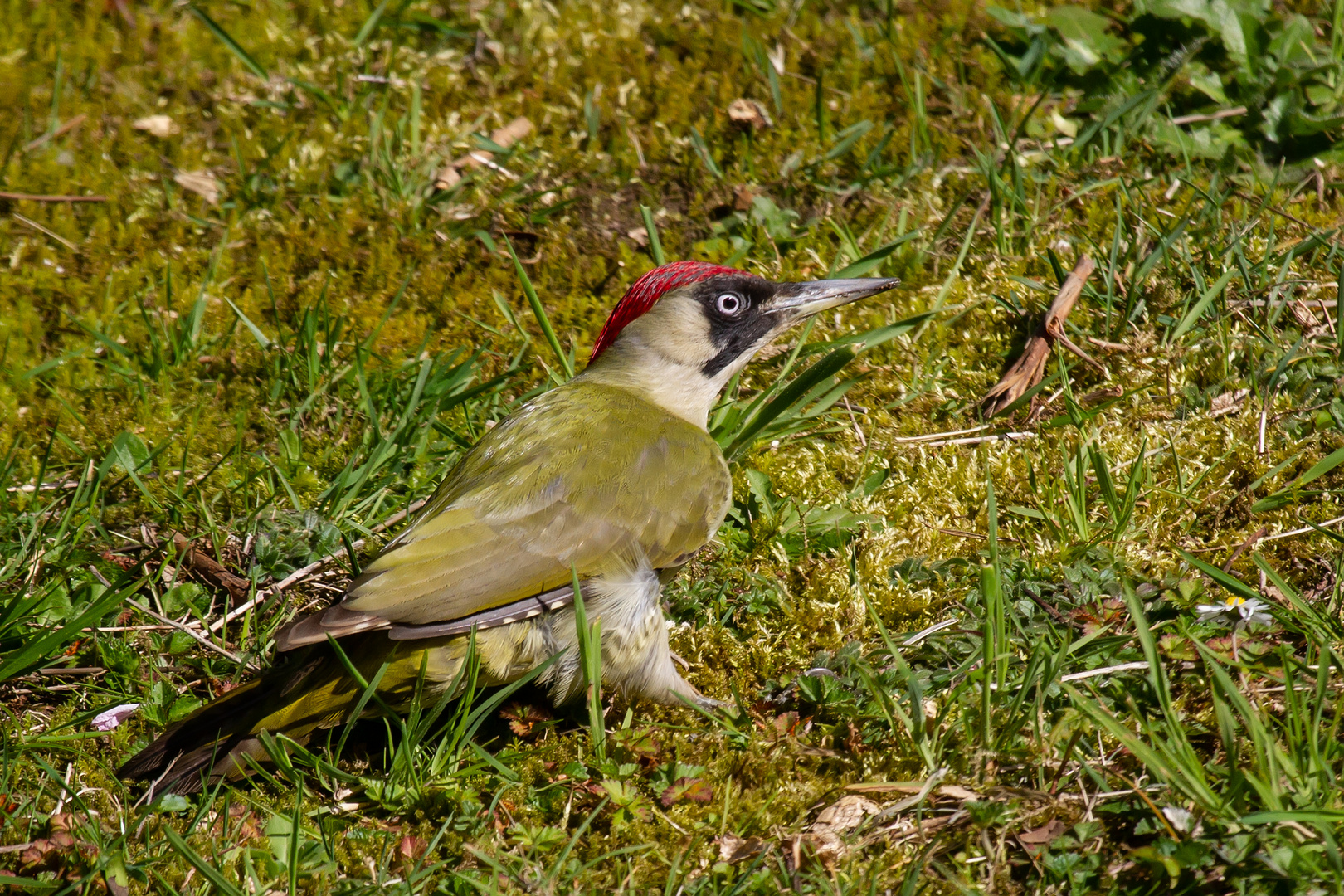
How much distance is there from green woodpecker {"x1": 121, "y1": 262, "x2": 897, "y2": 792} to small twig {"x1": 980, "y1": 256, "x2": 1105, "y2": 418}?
3.40 ft

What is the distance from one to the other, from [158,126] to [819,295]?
10.5 feet

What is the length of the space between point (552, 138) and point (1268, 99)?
2.83 metres

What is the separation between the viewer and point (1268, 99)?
14.8 ft

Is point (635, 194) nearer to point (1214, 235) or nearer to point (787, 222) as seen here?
point (787, 222)

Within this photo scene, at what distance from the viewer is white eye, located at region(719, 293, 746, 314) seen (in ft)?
12.9

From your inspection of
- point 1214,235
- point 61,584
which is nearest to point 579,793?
point 61,584

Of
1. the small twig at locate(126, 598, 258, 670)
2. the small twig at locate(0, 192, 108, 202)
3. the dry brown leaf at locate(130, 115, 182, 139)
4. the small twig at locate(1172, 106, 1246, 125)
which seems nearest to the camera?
the small twig at locate(126, 598, 258, 670)

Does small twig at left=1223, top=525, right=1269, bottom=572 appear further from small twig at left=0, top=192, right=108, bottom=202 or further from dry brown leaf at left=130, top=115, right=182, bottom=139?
dry brown leaf at left=130, top=115, right=182, bottom=139

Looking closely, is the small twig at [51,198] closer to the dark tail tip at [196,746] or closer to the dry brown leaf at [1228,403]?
the dark tail tip at [196,746]

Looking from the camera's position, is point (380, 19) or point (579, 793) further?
point (380, 19)

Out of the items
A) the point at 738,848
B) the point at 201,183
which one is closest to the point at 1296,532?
the point at 738,848

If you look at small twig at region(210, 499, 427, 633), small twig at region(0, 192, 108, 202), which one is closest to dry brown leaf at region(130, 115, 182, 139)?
small twig at region(0, 192, 108, 202)

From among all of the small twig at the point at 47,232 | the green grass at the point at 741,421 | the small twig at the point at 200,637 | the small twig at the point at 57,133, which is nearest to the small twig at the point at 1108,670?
the green grass at the point at 741,421

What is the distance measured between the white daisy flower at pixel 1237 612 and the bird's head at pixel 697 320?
4.78 feet
